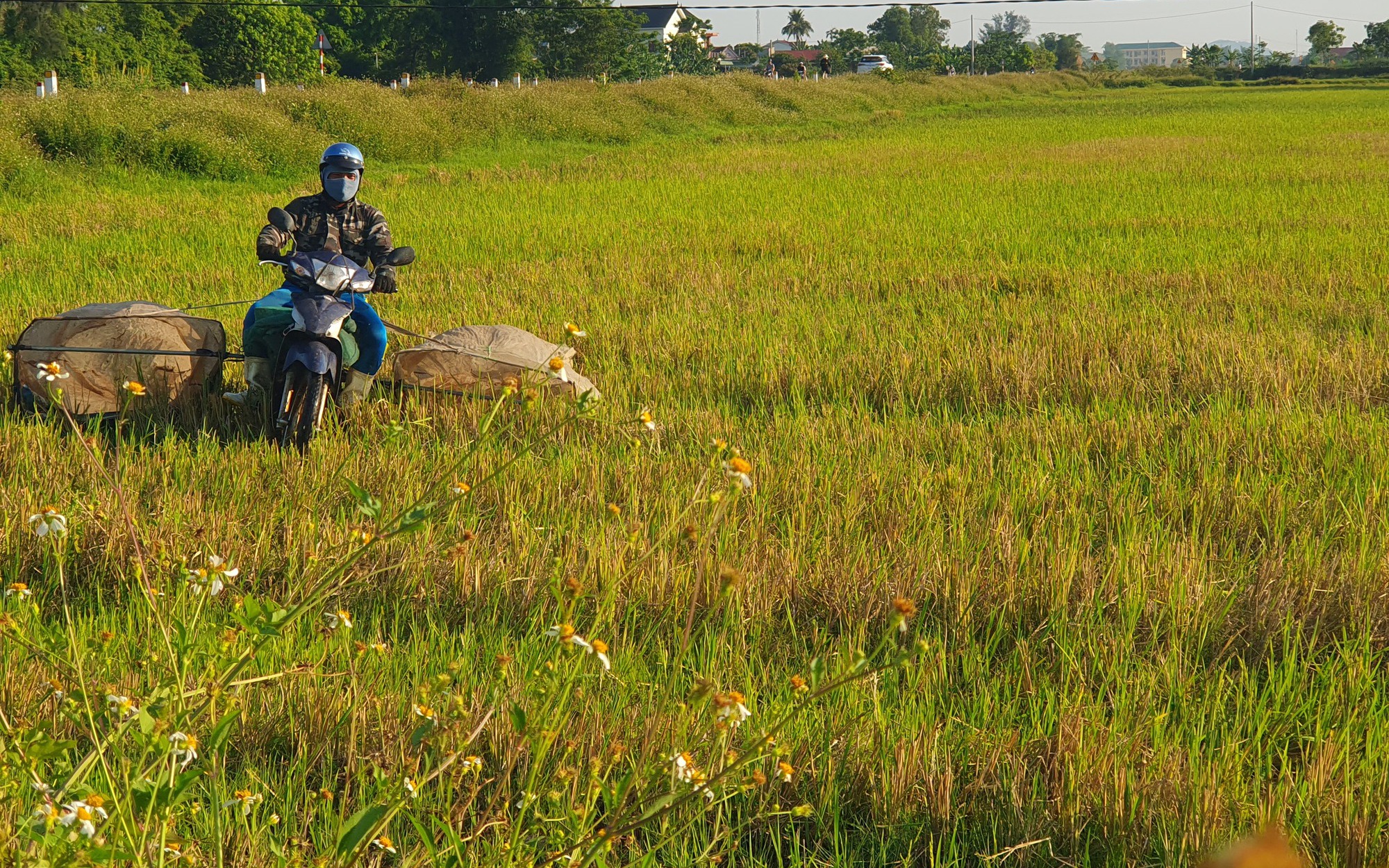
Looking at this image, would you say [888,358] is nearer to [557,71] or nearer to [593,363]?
[593,363]

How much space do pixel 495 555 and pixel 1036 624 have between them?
4.58ft

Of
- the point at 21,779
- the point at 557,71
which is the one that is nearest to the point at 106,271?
the point at 21,779

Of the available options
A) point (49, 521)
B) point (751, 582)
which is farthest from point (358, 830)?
point (751, 582)

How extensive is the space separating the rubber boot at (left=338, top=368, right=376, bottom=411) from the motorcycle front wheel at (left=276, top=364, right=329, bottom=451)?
32cm

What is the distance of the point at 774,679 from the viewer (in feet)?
8.35

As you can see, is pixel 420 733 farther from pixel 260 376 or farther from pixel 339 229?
pixel 339 229

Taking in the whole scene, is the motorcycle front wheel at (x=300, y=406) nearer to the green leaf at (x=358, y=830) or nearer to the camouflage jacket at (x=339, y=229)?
the camouflage jacket at (x=339, y=229)

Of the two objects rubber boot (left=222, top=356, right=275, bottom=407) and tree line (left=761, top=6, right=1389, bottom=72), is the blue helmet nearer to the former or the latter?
rubber boot (left=222, top=356, right=275, bottom=407)

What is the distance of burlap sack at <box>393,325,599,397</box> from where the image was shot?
467 cm

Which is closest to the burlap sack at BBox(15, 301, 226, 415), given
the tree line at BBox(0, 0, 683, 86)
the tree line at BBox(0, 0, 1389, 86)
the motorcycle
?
the motorcycle

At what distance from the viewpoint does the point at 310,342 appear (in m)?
4.08

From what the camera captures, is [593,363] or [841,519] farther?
[593,363]

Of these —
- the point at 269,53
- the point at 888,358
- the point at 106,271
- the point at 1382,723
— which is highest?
the point at 269,53

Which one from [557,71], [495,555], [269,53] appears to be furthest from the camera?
[557,71]
